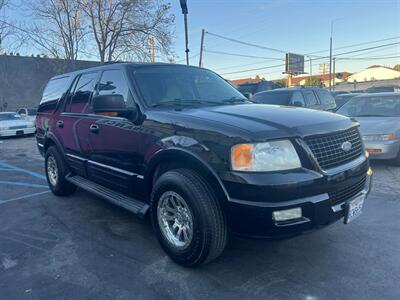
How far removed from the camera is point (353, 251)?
323 cm

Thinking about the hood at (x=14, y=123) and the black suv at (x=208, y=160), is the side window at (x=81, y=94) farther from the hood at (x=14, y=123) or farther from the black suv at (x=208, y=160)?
the hood at (x=14, y=123)

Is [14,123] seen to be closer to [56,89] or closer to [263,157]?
[56,89]

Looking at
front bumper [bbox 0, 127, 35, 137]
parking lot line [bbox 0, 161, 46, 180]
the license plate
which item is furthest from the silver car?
front bumper [bbox 0, 127, 35, 137]

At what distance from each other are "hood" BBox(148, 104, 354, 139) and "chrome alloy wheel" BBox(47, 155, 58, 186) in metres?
3.04

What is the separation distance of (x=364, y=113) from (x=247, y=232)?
6.42 metres

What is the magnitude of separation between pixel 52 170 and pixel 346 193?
4627mm

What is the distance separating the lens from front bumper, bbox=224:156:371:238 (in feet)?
7.86

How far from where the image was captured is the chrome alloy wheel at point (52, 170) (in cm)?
529

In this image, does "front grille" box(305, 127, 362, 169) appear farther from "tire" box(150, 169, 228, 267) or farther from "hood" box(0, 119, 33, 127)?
"hood" box(0, 119, 33, 127)

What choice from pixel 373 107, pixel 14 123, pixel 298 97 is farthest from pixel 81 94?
pixel 14 123

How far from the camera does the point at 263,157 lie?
8.13ft

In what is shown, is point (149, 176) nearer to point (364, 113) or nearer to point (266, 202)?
point (266, 202)

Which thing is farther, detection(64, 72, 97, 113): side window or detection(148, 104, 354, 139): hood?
detection(64, 72, 97, 113): side window

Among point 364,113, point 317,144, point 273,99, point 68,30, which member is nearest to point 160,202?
point 317,144
